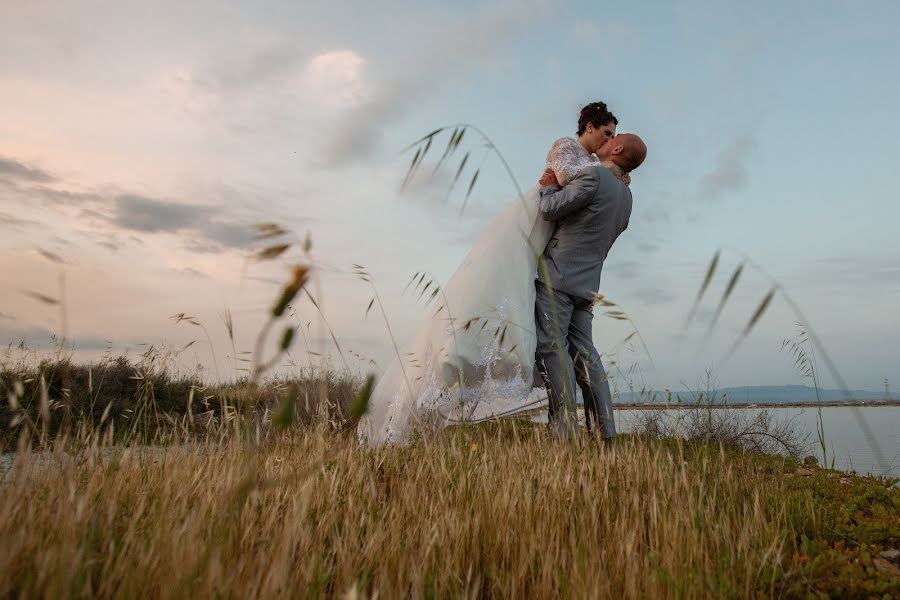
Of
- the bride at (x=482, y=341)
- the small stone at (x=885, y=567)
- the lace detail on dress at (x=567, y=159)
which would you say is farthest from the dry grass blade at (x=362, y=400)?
the lace detail on dress at (x=567, y=159)

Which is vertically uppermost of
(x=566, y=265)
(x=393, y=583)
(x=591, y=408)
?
(x=566, y=265)

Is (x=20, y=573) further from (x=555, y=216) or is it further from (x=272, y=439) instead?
(x=272, y=439)

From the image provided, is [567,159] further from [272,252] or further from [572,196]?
[272,252]

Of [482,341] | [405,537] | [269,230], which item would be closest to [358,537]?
[405,537]

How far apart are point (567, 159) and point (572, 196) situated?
0.40 meters

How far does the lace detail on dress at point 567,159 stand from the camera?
492cm

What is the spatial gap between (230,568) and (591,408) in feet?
12.7

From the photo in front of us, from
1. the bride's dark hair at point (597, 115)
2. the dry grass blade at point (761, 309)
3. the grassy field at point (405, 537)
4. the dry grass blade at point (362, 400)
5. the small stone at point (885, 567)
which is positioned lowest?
the small stone at point (885, 567)

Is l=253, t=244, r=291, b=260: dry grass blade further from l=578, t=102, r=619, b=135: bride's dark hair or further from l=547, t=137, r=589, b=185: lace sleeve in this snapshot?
l=578, t=102, r=619, b=135: bride's dark hair

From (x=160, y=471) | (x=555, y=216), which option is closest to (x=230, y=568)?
(x=160, y=471)

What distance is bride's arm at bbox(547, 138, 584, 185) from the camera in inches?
194

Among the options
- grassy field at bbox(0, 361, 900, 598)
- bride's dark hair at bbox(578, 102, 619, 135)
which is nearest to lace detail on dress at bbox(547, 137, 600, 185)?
bride's dark hair at bbox(578, 102, 619, 135)

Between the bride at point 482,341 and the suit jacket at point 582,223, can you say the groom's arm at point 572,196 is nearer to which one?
the suit jacket at point 582,223

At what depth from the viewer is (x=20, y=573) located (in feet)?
4.92
